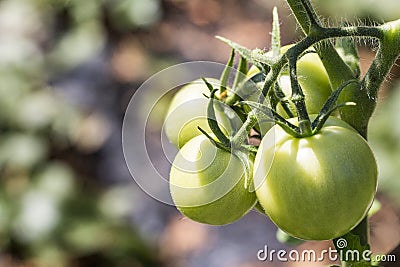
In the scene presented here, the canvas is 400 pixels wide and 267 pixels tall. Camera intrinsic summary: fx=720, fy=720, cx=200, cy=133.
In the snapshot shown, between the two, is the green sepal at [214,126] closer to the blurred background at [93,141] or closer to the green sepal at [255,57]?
the green sepal at [255,57]

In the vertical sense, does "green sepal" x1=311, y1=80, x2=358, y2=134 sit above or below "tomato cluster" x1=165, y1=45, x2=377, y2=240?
above

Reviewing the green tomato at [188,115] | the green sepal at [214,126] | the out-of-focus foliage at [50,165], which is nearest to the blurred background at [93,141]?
the out-of-focus foliage at [50,165]

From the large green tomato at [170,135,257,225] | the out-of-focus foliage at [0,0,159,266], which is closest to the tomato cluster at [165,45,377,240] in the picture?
the large green tomato at [170,135,257,225]

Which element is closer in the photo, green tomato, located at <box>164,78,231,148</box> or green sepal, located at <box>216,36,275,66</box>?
green sepal, located at <box>216,36,275,66</box>

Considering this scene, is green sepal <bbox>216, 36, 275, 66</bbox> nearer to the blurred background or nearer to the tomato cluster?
the tomato cluster

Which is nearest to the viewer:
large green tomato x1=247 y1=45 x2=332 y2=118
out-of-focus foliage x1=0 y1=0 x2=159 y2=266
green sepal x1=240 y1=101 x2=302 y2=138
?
green sepal x1=240 y1=101 x2=302 y2=138

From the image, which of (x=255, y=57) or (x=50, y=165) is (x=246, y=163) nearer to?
(x=255, y=57)

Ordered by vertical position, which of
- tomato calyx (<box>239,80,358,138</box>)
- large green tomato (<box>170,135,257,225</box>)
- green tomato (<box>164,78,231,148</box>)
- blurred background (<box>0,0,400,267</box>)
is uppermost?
tomato calyx (<box>239,80,358,138</box>)

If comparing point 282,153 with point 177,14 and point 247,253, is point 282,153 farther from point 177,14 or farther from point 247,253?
point 177,14
